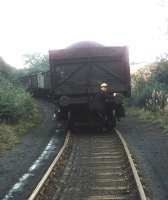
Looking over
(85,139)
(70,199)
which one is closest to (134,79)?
(85,139)

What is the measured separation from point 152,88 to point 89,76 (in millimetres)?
11941

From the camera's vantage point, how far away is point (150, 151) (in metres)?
16.1

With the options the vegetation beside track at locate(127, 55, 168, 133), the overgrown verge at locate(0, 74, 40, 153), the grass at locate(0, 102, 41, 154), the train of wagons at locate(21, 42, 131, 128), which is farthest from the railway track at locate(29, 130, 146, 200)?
the vegetation beside track at locate(127, 55, 168, 133)

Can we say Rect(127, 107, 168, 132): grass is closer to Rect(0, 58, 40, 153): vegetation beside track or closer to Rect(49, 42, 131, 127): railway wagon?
Rect(49, 42, 131, 127): railway wagon

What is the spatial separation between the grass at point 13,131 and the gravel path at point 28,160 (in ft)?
0.90

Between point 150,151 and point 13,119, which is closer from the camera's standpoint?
point 150,151

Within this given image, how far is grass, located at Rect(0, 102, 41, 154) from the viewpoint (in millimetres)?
19009

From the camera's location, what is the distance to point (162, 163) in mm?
13633

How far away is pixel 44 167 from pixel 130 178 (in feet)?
9.88

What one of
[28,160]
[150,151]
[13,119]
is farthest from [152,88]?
[28,160]

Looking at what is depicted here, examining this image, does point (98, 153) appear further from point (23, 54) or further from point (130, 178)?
point (23, 54)

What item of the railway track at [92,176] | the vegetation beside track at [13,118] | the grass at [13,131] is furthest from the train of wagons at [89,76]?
the railway track at [92,176]

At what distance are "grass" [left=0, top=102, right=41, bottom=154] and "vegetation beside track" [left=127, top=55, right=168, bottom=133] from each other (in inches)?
227

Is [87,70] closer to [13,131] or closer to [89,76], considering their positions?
[89,76]
